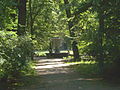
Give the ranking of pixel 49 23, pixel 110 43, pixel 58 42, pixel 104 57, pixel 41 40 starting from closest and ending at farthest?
pixel 110 43, pixel 104 57, pixel 41 40, pixel 49 23, pixel 58 42

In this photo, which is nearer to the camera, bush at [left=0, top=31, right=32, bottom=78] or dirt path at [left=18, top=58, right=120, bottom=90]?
bush at [left=0, top=31, right=32, bottom=78]

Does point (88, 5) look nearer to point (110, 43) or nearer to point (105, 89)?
point (110, 43)

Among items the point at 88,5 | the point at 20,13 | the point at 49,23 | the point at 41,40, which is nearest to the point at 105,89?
the point at 88,5

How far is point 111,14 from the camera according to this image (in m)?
10.5

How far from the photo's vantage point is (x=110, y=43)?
10.4 metres

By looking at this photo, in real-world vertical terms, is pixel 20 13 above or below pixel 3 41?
above

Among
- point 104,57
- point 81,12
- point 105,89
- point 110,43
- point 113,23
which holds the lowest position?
point 105,89

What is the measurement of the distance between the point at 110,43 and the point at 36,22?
2321 centimetres

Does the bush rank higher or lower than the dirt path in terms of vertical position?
higher

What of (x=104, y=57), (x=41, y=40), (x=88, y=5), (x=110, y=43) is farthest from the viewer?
(x=41, y=40)

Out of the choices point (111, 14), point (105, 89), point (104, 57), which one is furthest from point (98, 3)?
point (105, 89)

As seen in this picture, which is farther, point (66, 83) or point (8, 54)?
point (66, 83)

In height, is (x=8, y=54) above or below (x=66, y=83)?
above

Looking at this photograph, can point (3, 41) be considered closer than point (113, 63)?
Yes
